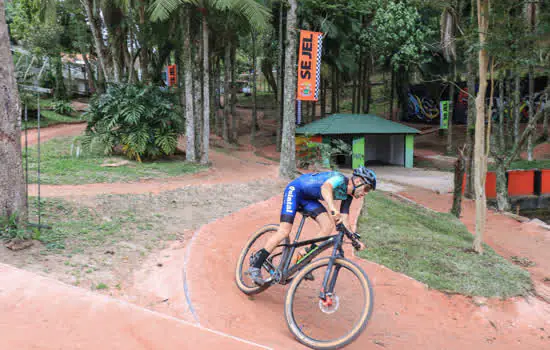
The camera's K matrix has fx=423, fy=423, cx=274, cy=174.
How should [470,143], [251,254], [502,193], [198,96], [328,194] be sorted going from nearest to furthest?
[328,194], [251,254], [502,193], [470,143], [198,96]

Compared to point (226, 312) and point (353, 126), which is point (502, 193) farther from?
point (226, 312)

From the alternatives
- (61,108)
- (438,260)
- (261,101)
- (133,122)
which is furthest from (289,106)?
(261,101)

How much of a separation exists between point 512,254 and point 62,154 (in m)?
16.1

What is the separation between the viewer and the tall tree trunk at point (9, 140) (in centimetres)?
605

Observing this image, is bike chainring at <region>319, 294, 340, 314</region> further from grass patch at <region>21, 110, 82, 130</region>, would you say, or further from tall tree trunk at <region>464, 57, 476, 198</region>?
grass patch at <region>21, 110, 82, 130</region>

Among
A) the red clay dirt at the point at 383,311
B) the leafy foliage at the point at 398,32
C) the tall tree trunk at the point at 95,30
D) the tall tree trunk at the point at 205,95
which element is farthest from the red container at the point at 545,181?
the tall tree trunk at the point at 95,30

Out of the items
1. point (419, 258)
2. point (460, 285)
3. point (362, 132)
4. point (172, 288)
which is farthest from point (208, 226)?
point (362, 132)

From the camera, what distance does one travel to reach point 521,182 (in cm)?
1839

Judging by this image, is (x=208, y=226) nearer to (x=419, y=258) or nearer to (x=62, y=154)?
(x=419, y=258)

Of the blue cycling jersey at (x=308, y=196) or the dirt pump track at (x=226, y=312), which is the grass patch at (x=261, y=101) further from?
the blue cycling jersey at (x=308, y=196)

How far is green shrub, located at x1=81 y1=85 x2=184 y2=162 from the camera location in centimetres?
1672

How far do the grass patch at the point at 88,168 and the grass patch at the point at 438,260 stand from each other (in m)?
7.95

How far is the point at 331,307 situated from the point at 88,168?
40.2 ft

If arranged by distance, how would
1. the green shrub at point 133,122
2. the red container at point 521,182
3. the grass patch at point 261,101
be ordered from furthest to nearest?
the grass patch at point 261,101 < the red container at point 521,182 < the green shrub at point 133,122
